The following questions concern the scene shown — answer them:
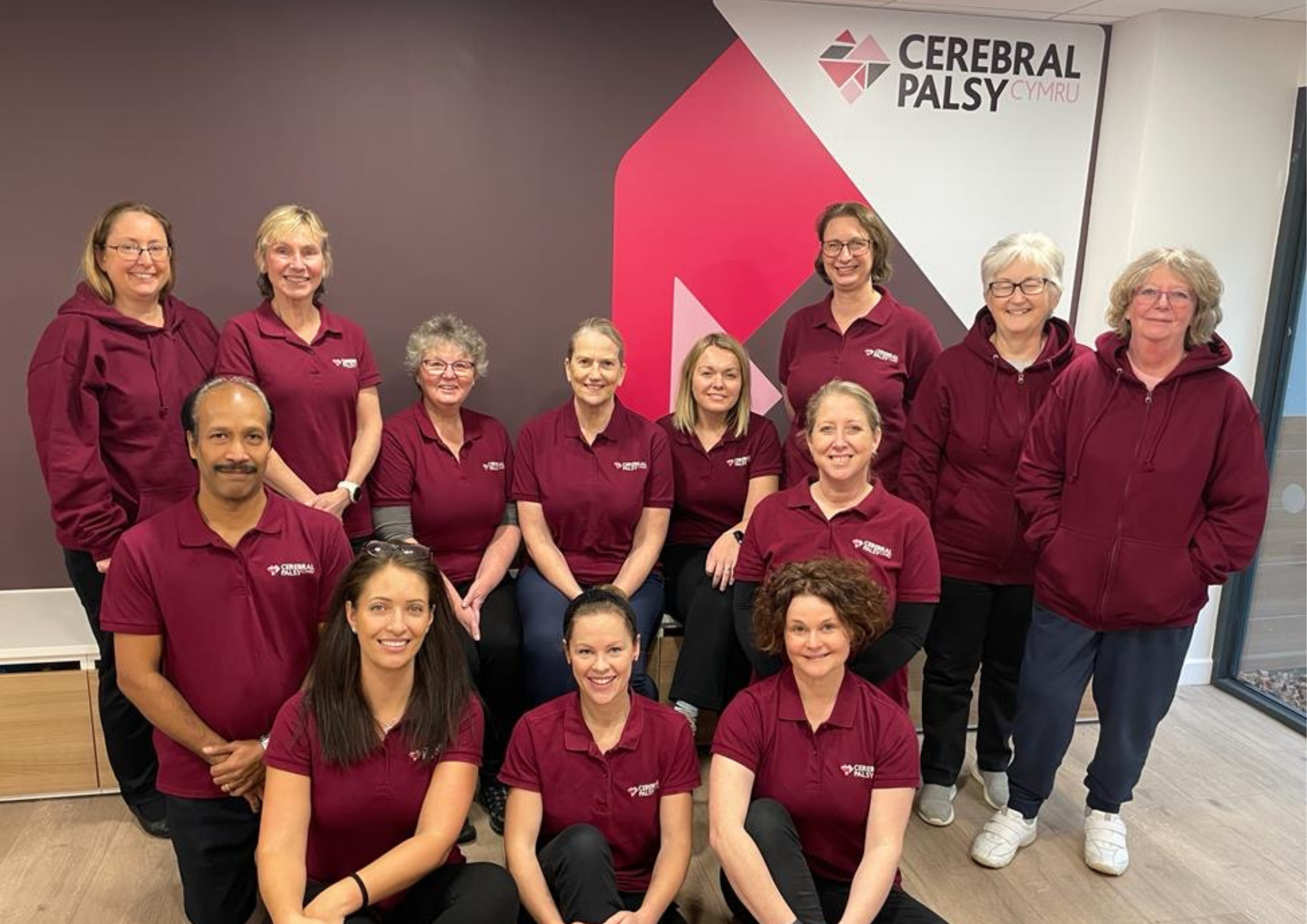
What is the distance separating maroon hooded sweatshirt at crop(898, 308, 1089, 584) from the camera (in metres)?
2.83

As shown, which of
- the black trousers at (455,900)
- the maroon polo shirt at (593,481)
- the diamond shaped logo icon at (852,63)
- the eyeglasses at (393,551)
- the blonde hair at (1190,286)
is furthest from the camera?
the diamond shaped logo icon at (852,63)

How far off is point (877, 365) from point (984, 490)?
1.64 feet

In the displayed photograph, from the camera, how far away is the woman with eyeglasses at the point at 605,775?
2207mm

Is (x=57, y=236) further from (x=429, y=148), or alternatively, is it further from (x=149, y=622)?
(x=149, y=622)

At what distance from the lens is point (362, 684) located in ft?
6.89

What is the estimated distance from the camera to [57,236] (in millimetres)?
3268

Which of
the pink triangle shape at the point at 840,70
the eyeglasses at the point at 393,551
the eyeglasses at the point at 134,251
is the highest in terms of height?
the pink triangle shape at the point at 840,70

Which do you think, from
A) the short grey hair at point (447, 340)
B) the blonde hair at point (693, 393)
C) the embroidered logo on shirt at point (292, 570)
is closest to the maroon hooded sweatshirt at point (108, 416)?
the embroidered logo on shirt at point (292, 570)

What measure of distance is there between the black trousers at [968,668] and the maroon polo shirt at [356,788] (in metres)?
1.51

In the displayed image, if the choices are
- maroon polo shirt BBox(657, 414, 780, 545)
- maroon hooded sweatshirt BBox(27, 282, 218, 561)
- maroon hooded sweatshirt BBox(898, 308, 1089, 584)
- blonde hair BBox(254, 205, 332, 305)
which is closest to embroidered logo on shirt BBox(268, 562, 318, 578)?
maroon hooded sweatshirt BBox(27, 282, 218, 561)

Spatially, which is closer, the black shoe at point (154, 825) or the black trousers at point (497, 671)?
the black shoe at point (154, 825)

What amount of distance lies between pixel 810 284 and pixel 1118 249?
115 centimetres

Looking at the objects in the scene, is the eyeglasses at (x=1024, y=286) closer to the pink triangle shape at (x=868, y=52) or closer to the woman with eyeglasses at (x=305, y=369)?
the pink triangle shape at (x=868, y=52)

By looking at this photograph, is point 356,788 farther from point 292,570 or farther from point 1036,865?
point 1036,865
